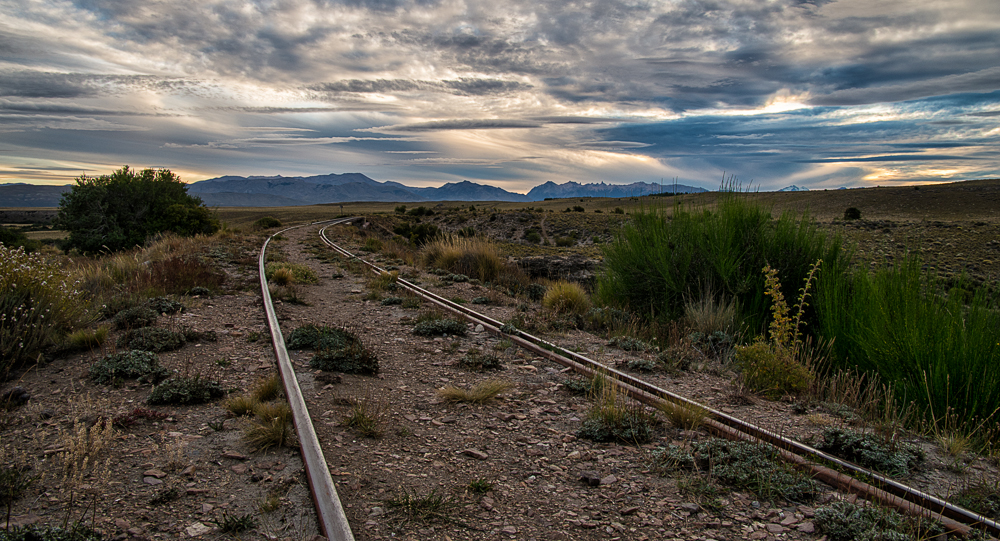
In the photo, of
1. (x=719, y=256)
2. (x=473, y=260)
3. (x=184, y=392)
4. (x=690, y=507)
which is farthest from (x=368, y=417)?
(x=473, y=260)

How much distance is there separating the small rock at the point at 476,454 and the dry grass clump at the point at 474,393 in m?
1.05

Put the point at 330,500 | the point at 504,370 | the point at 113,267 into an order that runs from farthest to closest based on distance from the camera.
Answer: the point at 113,267
the point at 504,370
the point at 330,500

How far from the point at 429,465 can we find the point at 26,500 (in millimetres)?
2729

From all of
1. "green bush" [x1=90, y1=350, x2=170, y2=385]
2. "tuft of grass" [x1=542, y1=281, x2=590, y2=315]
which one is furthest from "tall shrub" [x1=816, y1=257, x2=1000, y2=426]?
"green bush" [x1=90, y1=350, x2=170, y2=385]

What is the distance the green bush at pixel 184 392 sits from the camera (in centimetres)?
511

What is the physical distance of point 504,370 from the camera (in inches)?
265

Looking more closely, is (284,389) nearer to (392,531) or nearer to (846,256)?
(392,531)

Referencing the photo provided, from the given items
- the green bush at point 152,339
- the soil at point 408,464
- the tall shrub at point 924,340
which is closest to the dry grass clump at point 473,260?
the soil at point 408,464

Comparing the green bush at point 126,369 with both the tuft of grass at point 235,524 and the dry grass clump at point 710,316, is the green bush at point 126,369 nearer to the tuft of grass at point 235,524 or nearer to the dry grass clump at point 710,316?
the tuft of grass at point 235,524

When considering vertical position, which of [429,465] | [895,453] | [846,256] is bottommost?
[429,465]

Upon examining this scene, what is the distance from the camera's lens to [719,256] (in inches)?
352

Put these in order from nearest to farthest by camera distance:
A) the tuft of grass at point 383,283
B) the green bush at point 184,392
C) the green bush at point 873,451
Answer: the green bush at point 873,451 → the green bush at point 184,392 → the tuft of grass at point 383,283

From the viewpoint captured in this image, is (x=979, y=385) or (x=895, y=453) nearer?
(x=895, y=453)

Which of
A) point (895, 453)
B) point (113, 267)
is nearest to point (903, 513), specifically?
point (895, 453)
